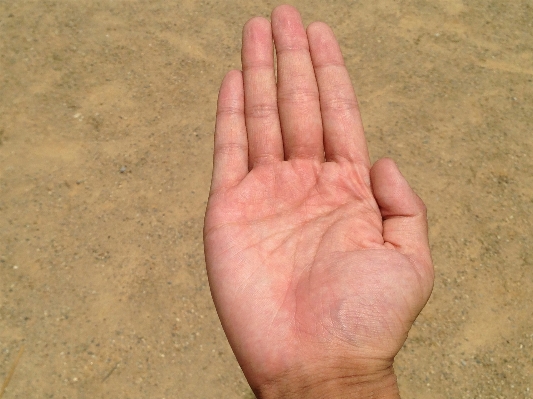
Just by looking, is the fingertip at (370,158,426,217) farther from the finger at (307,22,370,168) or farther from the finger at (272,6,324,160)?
the finger at (272,6,324,160)

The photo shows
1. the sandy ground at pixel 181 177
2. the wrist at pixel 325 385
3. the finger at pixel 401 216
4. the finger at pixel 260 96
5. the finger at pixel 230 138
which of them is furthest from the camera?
the sandy ground at pixel 181 177

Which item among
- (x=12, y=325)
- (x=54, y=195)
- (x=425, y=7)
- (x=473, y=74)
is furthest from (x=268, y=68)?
(x=425, y=7)

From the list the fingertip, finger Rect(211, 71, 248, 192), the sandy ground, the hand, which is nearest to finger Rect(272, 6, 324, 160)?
the hand

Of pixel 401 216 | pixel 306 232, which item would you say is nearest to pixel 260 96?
pixel 306 232

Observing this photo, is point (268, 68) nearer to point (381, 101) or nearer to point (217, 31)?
point (381, 101)

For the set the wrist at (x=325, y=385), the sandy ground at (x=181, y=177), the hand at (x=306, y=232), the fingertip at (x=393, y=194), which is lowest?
the sandy ground at (x=181, y=177)

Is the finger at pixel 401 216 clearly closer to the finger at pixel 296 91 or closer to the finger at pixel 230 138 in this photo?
the finger at pixel 296 91

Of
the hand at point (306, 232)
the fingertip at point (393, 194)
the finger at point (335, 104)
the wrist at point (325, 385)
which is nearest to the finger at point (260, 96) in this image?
the hand at point (306, 232)
